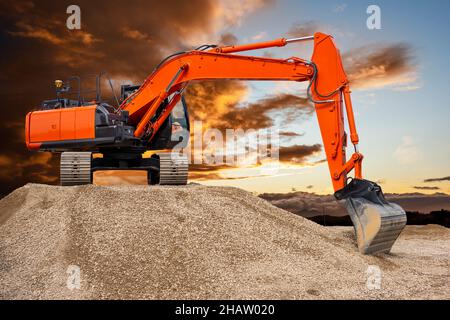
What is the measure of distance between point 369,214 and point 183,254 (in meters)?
3.37

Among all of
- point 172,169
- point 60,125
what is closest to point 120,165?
point 172,169

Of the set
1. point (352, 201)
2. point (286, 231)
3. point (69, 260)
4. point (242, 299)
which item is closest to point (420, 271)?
point (352, 201)

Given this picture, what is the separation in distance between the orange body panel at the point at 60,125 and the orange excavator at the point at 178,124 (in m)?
0.02

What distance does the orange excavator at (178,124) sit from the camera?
28.0 feet

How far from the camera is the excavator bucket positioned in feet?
27.1

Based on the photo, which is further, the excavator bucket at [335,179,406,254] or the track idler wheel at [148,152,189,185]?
the track idler wheel at [148,152,189,185]

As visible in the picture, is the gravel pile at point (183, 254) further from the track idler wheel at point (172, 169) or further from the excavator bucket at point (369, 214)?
the track idler wheel at point (172, 169)

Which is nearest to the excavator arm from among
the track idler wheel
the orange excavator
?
the orange excavator

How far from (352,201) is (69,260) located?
16.2 ft

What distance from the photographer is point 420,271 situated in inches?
329

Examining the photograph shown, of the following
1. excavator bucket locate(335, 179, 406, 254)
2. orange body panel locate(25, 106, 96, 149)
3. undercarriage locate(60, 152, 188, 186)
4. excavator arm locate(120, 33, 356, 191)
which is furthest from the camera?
undercarriage locate(60, 152, 188, 186)

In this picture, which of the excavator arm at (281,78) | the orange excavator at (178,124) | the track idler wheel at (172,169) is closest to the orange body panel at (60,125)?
the orange excavator at (178,124)

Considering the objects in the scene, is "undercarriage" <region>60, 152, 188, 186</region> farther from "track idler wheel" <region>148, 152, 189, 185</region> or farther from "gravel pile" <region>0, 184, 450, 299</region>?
"gravel pile" <region>0, 184, 450, 299</region>

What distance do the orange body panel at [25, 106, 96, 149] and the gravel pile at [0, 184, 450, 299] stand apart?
166cm
